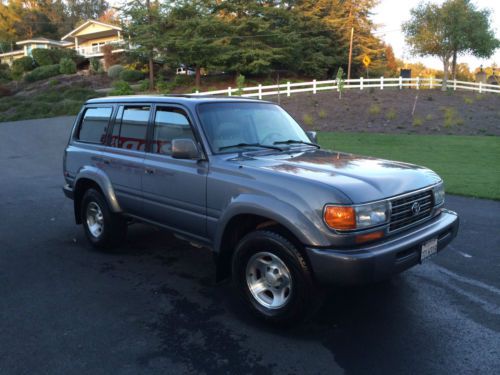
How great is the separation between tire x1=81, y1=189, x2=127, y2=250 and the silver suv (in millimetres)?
23

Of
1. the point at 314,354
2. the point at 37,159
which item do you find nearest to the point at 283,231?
the point at 314,354

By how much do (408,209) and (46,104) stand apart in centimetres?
3206

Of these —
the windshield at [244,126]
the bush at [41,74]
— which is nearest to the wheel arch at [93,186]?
the windshield at [244,126]

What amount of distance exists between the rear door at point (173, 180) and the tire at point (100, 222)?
0.81 m

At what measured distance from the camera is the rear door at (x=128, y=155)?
496 cm

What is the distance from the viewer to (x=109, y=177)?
5.39m

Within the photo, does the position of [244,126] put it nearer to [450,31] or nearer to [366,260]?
[366,260]

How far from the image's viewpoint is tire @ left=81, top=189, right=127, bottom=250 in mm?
5523

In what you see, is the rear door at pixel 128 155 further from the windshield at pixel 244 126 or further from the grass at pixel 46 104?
the grass at pixel 46 104

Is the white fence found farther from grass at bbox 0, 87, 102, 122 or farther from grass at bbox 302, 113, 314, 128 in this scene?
grass at bbox 0, 87, 102, 122

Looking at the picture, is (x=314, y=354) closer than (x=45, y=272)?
Yes

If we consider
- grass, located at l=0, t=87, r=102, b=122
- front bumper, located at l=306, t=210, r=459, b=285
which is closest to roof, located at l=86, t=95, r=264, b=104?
front bumper, located at l=306, t=210, r=459, b=285

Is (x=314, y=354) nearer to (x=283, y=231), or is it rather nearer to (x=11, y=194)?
(x=283, y=231)

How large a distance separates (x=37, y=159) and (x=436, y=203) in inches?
552
